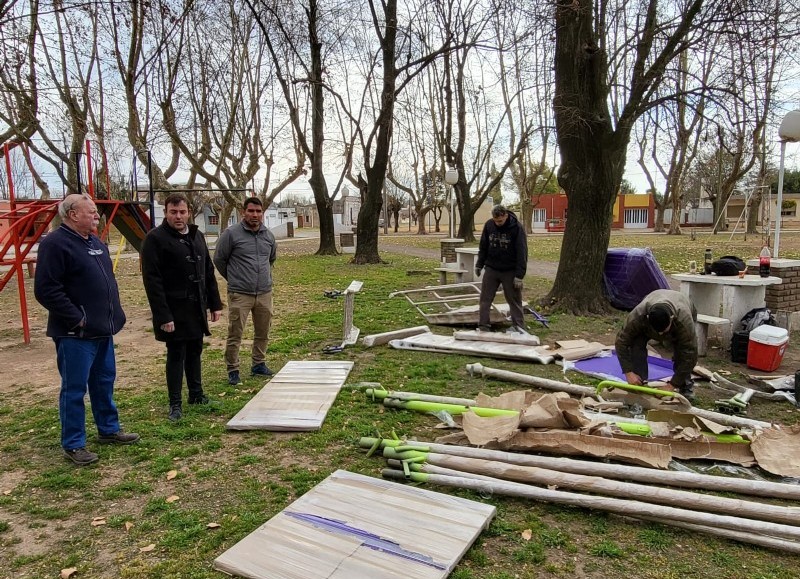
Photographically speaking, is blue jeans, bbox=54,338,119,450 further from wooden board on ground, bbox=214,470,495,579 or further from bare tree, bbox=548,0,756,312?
bare tree, bbox=548,0,756,312

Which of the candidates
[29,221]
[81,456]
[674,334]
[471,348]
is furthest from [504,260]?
[29,221]

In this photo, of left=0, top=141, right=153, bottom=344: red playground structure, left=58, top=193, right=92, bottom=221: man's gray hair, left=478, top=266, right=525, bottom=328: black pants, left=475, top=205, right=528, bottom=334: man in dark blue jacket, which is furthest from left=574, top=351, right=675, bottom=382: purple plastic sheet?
left=0, top=141, right=153, bottom=344: red playground structure

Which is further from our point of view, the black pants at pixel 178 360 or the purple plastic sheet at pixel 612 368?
the purple plastic sheet at pixel 612 368

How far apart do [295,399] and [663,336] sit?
3283 millimetres

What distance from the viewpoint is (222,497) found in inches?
131

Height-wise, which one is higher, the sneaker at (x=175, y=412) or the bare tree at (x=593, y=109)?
the bare tree at (x=593, y=109)

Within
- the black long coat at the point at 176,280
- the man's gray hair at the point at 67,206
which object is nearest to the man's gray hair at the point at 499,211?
the black long coat at the point at 176,280

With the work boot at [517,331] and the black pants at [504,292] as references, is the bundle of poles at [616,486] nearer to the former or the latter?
the work boot at [517,331]

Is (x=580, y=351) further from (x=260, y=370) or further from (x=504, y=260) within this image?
(x=260, y=370)

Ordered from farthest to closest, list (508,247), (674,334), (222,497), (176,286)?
(508,247) < (674,334) < (176,286) < (222,497)

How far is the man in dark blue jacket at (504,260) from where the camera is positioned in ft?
23.6

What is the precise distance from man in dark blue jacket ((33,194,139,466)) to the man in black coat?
1.33 feet

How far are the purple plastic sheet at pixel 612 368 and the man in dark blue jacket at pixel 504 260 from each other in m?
1.24

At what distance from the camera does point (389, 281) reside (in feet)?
44.1
